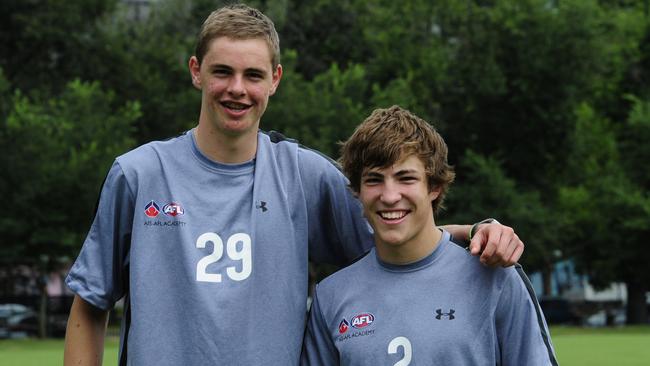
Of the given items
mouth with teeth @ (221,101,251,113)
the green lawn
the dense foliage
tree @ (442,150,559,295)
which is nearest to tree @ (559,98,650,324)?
the dense foliage

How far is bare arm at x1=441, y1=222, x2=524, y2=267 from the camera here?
3.90 m

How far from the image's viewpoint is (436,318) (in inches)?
155

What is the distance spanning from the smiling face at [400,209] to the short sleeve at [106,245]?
0.86 meters

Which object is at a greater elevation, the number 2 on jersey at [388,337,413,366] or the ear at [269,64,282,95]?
the ear at [269,64,282,95]

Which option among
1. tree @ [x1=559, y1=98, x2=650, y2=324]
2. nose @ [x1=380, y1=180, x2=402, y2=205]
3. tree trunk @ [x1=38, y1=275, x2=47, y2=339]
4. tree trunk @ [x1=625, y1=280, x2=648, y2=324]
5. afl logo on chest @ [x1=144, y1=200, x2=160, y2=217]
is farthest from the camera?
tree trunk @ [x1=625, y1=280, x2=648, y2=324]

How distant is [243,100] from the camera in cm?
406

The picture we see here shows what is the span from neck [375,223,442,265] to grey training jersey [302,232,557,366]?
21 mm

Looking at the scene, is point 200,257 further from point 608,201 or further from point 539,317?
point 608,201

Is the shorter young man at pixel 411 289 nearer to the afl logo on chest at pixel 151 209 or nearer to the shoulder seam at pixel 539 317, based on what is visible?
the shoulder seam at pixel 539 317

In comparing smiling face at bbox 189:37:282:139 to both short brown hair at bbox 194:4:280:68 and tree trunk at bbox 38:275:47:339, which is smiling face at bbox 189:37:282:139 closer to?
short brown hair at bbox 194:4:280:68

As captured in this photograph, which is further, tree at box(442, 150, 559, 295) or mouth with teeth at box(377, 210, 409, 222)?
tree at box(442, 150, 559, 295)

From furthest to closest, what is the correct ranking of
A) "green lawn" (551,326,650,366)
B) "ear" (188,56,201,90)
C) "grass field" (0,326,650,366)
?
1. "green lawn" (551,326,650,366)
2. "grass field" (0,326,650,366)
3. "ear" (188,56,201,90)

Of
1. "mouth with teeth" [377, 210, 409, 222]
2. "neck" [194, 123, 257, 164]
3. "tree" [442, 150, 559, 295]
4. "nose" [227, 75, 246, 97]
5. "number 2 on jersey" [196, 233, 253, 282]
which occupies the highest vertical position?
"nose" [227, 75, 246, 97]

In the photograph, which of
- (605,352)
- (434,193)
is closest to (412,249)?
(434,193)
